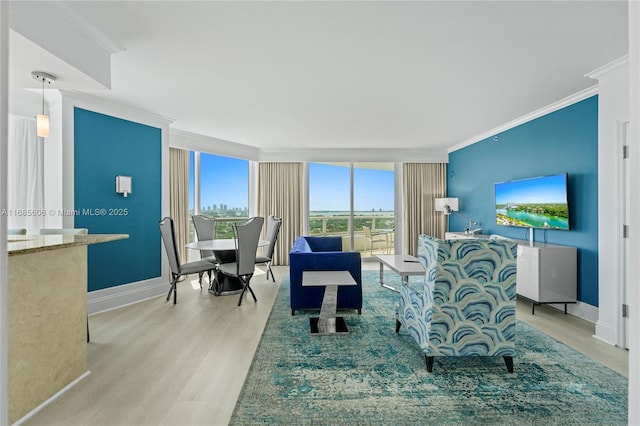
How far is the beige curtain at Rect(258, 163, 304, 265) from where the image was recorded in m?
6.91

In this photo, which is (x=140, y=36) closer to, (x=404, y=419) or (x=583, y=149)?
(x=404, y=419)

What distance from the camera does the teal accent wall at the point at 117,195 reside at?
3688 millimetres

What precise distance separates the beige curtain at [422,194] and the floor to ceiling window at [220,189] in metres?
3.46

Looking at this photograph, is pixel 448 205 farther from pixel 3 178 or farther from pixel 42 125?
pixel 3 178

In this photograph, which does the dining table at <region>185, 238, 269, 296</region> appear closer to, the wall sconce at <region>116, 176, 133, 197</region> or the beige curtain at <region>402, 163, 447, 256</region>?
the wall sconce at <region>116, 176, 133, 197</region>

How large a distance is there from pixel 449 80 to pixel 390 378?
2.71 m

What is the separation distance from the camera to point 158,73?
9.94ft

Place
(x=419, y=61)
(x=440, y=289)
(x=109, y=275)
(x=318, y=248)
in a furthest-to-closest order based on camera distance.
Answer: (x=318, y=248), (x=109, y=275), (x=419, y=61), (x=440, y=289)

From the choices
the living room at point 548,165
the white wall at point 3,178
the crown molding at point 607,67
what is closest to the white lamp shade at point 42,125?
the living room at point 548,165

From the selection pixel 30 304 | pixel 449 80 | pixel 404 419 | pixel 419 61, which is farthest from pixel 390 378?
pixel 449 80

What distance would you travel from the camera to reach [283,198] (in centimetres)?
696

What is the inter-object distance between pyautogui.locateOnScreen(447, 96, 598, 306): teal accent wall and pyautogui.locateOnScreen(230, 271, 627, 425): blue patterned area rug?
4.05 feet

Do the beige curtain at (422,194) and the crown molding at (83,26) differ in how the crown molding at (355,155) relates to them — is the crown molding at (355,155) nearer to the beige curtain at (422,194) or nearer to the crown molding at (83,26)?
the beige curtain at (422,194)

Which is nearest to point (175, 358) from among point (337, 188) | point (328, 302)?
point (328, 302)
